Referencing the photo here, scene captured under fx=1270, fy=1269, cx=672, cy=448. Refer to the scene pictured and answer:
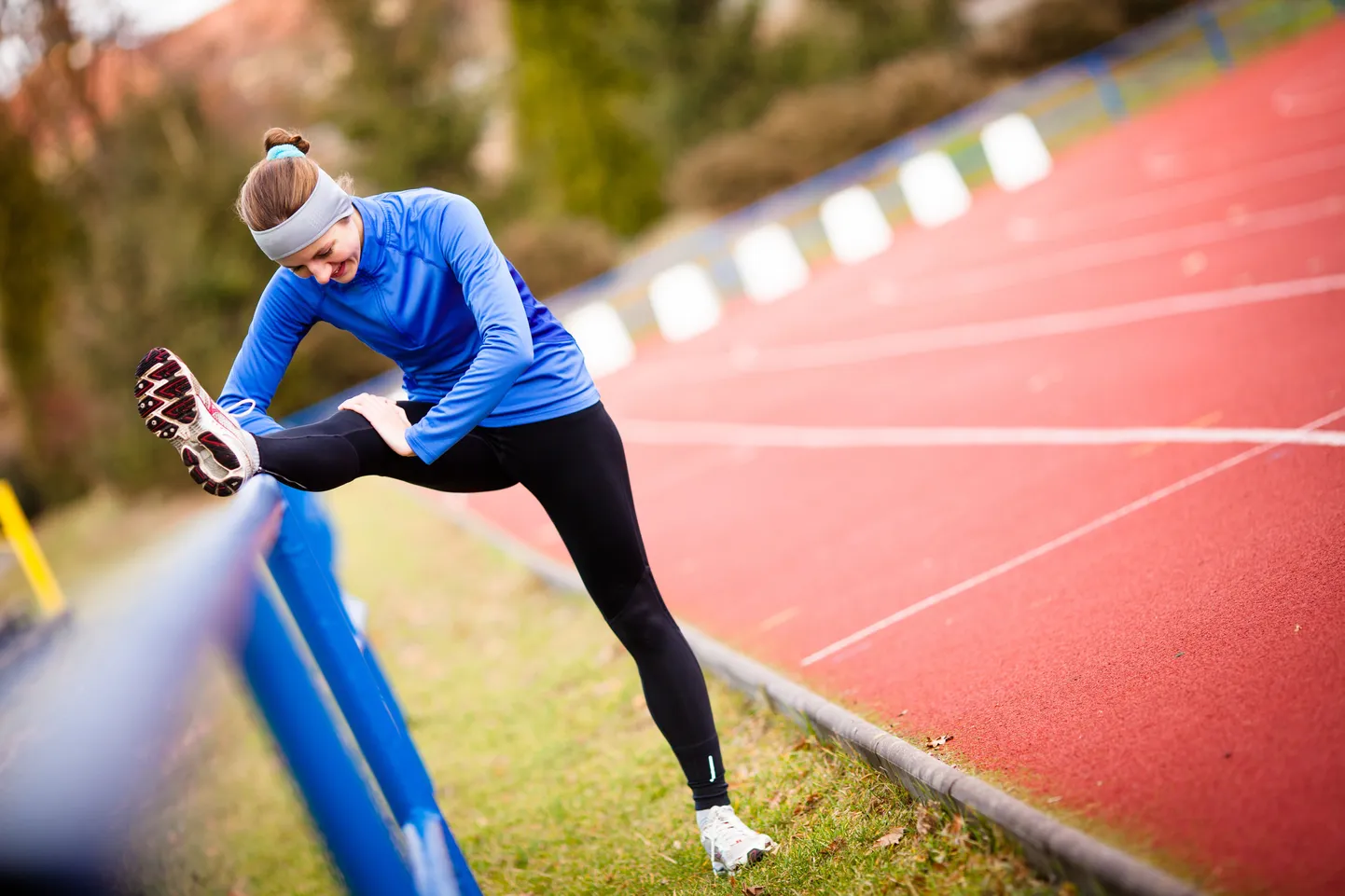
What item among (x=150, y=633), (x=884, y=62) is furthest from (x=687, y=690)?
(x=884, y=62)

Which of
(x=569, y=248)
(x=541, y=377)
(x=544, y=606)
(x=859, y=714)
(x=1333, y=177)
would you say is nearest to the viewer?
(x=541, y=377)

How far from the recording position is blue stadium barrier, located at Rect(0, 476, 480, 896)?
1.63 m

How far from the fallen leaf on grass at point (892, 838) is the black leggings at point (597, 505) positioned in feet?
1.65

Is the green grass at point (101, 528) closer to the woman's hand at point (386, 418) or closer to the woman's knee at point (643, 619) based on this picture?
the woman's hand at point (386, 418)

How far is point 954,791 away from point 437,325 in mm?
1980

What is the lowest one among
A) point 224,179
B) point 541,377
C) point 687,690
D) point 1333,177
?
point 1333,177

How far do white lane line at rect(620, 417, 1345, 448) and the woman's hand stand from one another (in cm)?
410

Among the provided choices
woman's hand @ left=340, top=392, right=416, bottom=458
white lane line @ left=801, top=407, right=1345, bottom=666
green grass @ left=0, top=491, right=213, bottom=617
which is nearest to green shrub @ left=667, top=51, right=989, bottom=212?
green grass @ left=0, top=491, right=213, bottom=617

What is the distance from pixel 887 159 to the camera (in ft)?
79.1

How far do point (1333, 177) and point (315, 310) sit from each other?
10.3 m

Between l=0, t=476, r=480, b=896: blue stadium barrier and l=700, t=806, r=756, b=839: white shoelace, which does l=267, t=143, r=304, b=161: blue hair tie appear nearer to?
l=0, t=476, r=480, b=896: blue stadium barrier

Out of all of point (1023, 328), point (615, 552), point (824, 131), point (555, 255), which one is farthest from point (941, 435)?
point (824, 131)

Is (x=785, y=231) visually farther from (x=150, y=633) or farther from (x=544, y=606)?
(x=150, y=633)

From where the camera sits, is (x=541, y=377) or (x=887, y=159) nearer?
(x=541, y=377)
